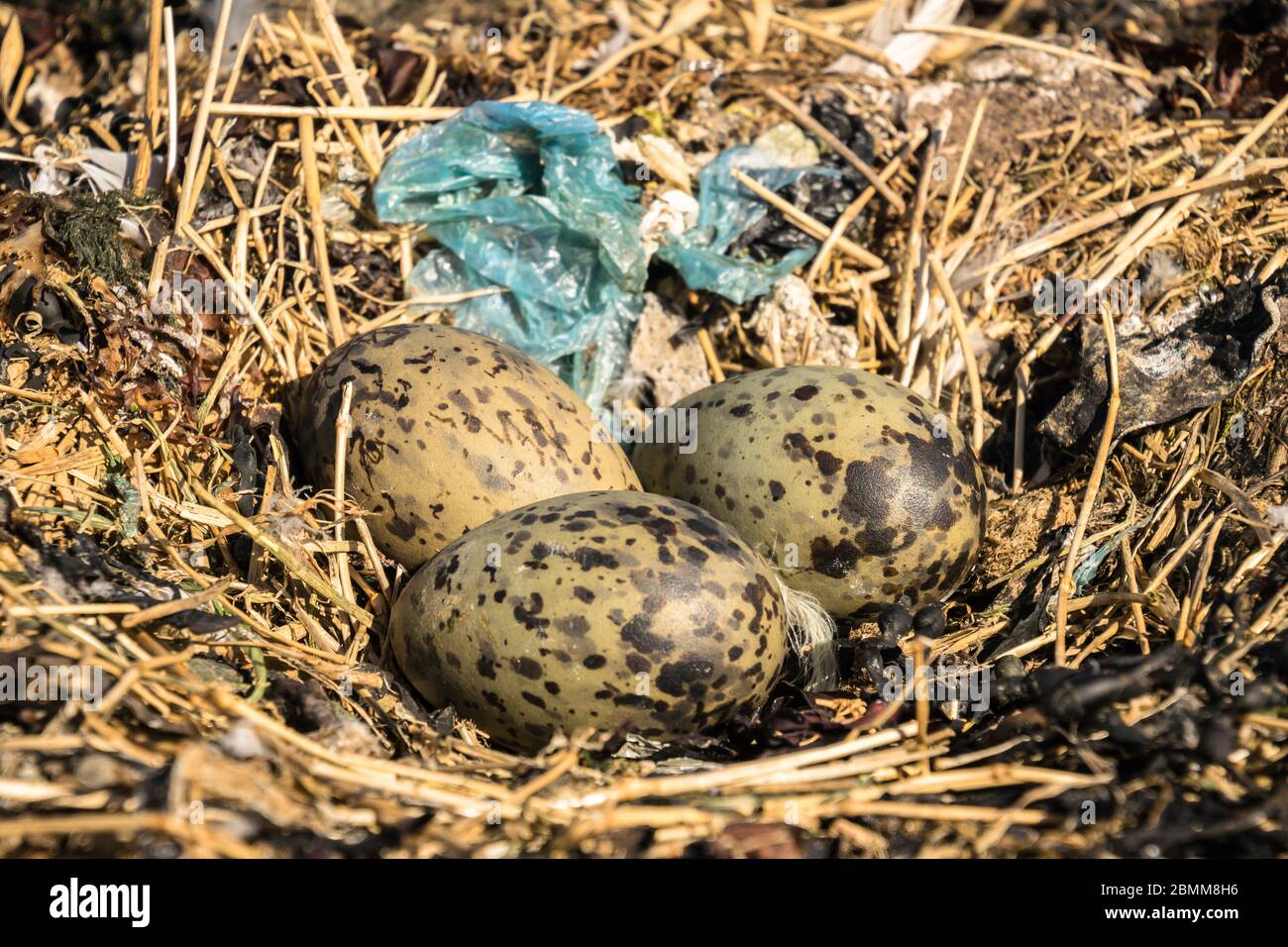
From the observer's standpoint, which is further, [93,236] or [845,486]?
[93,236]

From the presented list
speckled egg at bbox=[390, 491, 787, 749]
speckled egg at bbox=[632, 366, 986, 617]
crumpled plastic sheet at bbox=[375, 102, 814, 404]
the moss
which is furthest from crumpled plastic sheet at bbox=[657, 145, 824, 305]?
the moss

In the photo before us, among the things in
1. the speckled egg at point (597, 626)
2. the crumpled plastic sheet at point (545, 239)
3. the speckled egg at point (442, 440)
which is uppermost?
the crumpled plastic sheet at point (545, 239)

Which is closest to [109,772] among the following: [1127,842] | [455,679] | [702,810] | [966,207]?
[455,679]

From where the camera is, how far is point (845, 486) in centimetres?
283

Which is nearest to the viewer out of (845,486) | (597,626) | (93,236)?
(597,626)

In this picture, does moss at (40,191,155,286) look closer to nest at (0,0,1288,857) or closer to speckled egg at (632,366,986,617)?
nest at (0,0,1288,857)

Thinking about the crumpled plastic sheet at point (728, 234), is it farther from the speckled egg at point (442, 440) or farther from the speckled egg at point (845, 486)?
the speckled egg at point (442, 440)

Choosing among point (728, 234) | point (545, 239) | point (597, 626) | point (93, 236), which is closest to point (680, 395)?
point (728, 234)

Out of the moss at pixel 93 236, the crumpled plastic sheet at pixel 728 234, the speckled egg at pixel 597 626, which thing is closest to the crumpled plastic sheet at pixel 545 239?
the crumpled plastic sheet at pixel 728 234

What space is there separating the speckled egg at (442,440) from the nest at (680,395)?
0.55ft

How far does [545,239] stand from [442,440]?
130 centimetres

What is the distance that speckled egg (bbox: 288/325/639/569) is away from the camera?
2.85m

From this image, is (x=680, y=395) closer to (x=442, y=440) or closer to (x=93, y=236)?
(x=442, y=440)

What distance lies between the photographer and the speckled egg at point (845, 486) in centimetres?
284
